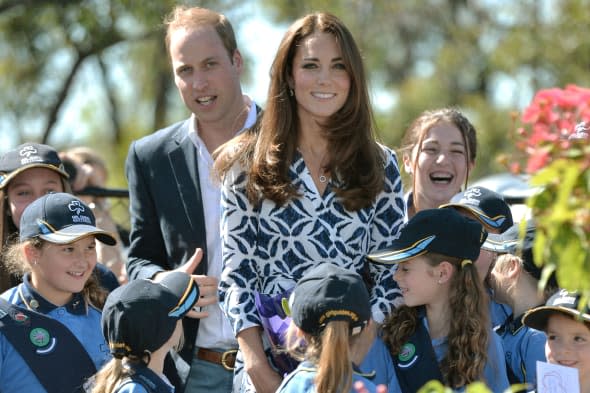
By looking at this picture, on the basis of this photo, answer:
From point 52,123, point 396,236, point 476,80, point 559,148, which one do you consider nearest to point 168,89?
point 52,123

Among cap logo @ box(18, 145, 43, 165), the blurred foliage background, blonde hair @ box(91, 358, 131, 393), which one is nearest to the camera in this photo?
blonde hair @ box(91, 358, 131, 393)

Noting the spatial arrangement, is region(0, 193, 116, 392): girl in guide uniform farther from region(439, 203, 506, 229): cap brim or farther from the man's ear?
region(439, 203, 506, 229): cap brim

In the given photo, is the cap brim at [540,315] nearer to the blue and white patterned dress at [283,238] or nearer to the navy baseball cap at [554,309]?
the navy baseball cap at [554,309]

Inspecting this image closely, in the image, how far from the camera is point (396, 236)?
4242 millimetres

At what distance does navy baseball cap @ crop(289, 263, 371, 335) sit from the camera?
12.0 feet

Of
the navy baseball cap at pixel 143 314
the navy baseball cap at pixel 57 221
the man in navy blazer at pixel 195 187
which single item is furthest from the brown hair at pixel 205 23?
the navy baseball cap at pixel 143 314

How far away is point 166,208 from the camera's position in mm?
4613

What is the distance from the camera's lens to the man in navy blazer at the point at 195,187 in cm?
446

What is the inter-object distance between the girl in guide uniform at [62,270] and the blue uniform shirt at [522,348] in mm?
1706

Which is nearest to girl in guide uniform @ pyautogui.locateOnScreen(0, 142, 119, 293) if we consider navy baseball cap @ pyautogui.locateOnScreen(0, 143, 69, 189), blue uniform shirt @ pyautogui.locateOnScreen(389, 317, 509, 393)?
navy baseball cap @ pyautogui.locateOnScreen(0, 143, 69, 189)

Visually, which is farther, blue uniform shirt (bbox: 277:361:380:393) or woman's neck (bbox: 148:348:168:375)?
woman's neck (bbox: 148:348:168:375)

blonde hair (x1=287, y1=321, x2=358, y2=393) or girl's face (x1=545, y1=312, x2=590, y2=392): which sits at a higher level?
blonde hair (x1=287, y1=321, x2=358, y2=393)

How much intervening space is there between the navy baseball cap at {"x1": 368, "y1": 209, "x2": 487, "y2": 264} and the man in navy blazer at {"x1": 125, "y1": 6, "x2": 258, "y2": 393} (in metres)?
0.82

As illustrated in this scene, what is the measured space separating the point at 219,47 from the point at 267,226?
112 centimetres
